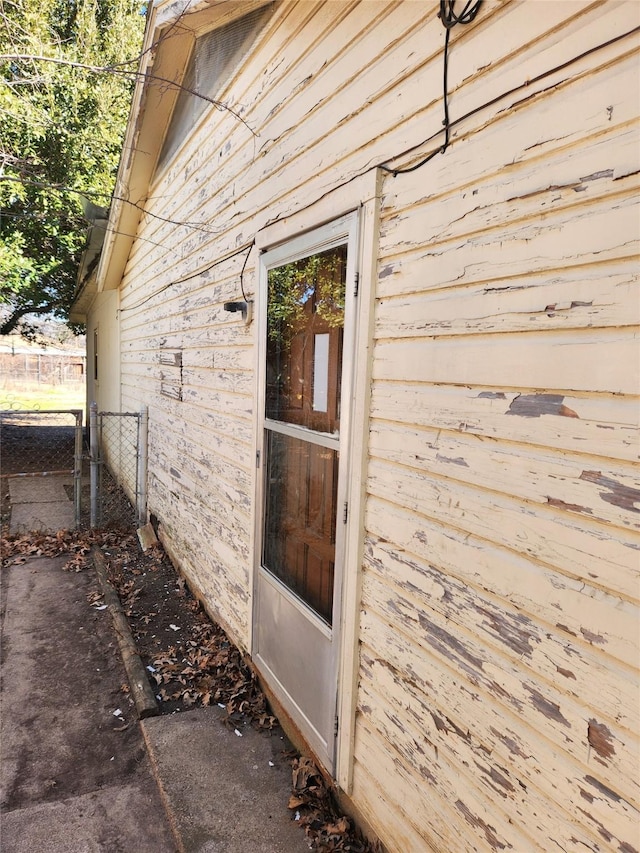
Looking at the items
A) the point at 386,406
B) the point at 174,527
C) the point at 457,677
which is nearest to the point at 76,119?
the point at 174,527

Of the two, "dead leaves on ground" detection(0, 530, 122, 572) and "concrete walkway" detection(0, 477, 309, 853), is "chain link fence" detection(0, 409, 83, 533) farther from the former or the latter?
"concrete walkway" detection(0, 477, 309, 853)

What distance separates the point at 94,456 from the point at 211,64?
14.6ft

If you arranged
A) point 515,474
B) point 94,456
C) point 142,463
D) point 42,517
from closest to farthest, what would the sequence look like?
point 515,474, point 94,456, point 142,463, point 42,517

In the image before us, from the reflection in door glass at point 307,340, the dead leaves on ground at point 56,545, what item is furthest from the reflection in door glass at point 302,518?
the dead leaves on ground at point 56,545

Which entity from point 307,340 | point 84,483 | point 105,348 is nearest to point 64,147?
point 105,348

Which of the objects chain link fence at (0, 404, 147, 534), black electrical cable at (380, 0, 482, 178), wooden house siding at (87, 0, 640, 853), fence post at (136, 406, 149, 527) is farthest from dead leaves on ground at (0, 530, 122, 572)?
black electrical cable at (380, 0, 482, 178)

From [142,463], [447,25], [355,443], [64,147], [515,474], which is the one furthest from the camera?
[64,147]

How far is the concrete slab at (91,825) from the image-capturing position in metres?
2.23

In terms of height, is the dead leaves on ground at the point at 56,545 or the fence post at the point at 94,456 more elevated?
the fence post at the point at 94,456

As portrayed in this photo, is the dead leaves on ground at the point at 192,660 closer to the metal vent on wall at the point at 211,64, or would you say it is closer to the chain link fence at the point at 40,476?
the chain link fence at the point at 40,476

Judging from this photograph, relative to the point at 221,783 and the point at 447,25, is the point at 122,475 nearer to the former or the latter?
the point at 221,783

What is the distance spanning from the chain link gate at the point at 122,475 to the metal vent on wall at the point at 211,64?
11.1 ft

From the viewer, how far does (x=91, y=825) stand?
2.35 m

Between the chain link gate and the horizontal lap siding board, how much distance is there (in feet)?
17.3
